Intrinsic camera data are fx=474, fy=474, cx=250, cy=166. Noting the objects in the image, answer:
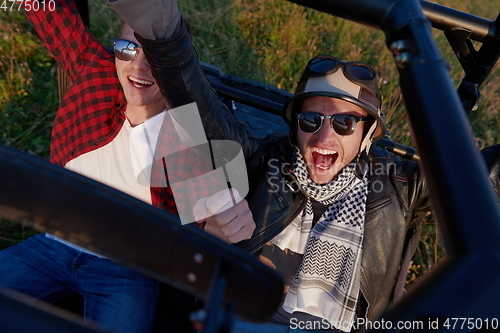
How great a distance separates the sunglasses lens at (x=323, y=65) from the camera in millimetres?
2160

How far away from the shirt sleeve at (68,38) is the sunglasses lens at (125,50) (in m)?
0.25

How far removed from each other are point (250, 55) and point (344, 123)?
2803 mm

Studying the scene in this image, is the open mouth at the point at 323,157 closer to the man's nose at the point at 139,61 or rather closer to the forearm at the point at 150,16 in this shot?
the man's nose at the point at 139,61

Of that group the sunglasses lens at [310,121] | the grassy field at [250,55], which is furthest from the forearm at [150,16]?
the grassy field at [250,55]

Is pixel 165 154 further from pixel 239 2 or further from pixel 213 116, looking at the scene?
pixel 239 2

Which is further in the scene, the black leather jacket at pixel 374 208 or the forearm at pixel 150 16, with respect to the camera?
the black leather jacket at pixel 374 208

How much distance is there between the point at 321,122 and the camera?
84.0 inches

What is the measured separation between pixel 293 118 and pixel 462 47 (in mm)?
831

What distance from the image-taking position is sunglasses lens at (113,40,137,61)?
206 centimetres

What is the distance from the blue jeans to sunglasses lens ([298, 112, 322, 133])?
950 millimetres

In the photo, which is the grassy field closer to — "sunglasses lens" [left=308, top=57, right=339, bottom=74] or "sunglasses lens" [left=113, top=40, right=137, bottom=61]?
"sunglasses lens" [left=113, top=40, right=137, bottom=61]

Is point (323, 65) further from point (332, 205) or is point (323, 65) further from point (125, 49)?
point (125, 49)

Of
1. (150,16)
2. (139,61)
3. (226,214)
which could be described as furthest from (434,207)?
(139,61)

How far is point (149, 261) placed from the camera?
781 mm
